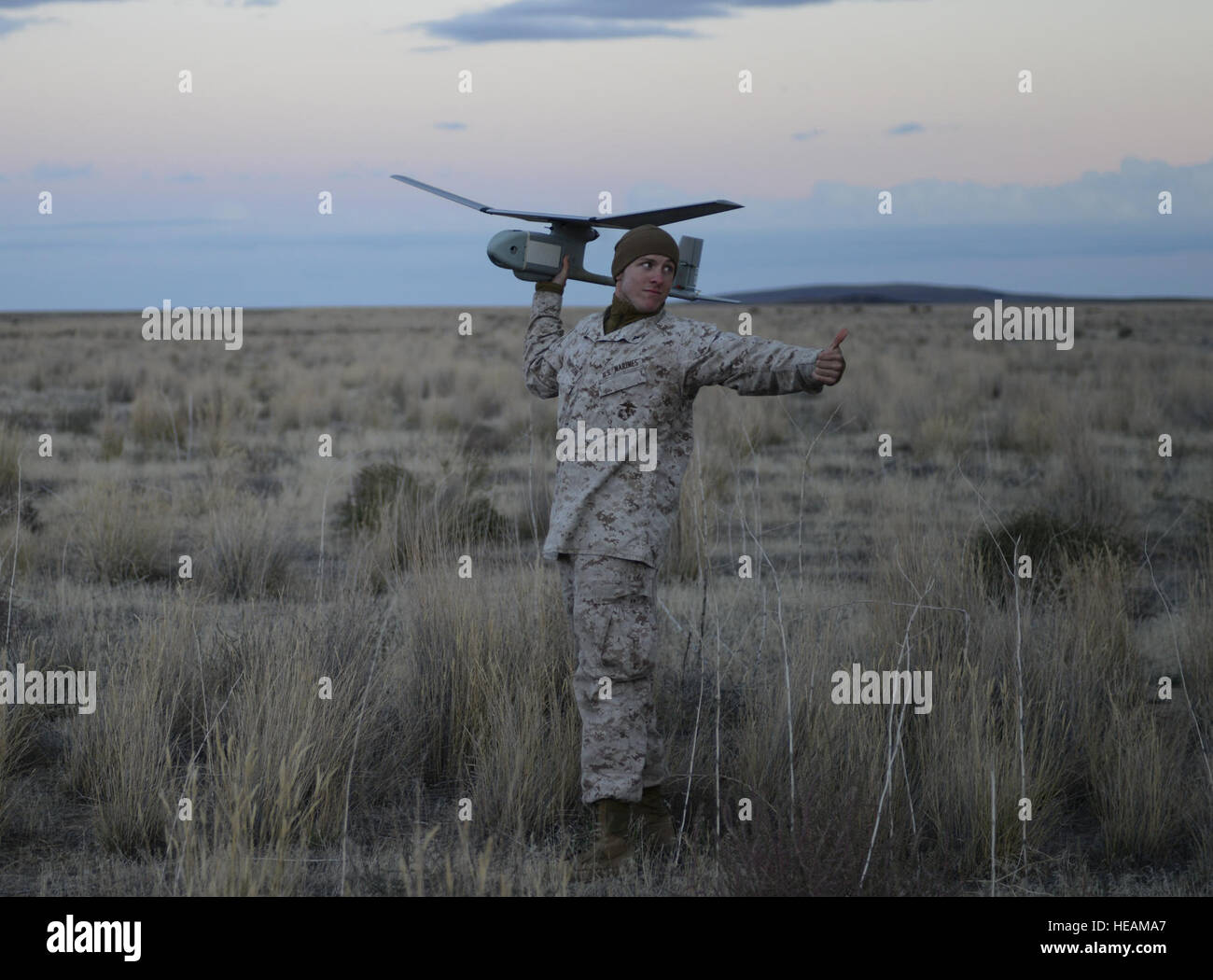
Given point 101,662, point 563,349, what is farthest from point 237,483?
point 563,349

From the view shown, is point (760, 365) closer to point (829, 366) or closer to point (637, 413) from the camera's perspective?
point (829, 366)

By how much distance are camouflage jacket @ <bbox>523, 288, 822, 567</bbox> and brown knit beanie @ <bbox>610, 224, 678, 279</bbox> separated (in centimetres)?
21

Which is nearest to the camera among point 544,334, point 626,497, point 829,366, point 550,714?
point 829,366

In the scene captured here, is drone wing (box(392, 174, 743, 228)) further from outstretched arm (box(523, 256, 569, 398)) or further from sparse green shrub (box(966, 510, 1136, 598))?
sparse green shrub (box(966, 510, 1136, 598))

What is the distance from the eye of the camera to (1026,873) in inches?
181

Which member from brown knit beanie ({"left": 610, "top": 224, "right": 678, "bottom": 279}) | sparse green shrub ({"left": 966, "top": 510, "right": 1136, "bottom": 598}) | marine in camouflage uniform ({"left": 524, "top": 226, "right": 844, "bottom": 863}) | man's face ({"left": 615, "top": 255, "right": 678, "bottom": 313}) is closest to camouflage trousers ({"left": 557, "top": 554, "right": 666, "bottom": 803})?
marine in camouflage uniform ({"left": 524, "top": 226, "right": 844, "bottom": 863})

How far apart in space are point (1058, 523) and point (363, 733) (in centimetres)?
579

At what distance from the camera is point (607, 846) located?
4402 millimetres

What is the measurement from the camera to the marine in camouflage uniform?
14.2 ft

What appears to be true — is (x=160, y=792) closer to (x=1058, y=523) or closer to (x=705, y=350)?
(x=705, y=350)

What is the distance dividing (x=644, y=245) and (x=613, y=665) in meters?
1.45

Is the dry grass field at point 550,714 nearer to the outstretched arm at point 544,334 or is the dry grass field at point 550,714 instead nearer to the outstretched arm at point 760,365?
the outstretched arm at point 760,365

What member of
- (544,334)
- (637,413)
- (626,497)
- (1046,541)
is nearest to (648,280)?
(637,413)

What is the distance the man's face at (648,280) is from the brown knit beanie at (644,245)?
2cm
